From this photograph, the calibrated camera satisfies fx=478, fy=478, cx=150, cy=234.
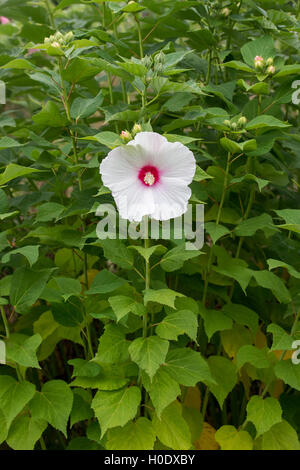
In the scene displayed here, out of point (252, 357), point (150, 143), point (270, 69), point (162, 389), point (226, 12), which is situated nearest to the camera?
point (150, 143)

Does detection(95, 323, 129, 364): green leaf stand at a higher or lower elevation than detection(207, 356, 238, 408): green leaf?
higher

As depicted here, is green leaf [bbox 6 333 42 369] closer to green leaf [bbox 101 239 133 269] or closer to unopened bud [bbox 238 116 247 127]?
green leaf [bbox 101 239 133 269]

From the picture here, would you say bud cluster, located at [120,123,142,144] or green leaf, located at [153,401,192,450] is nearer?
bud cluster, located at [120,123,142,144]

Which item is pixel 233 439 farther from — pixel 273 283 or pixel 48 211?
pixel 48 211

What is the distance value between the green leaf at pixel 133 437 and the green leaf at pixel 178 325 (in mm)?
242

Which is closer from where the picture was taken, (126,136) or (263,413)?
(126,136)

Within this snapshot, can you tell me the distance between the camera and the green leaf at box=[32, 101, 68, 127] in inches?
43.2

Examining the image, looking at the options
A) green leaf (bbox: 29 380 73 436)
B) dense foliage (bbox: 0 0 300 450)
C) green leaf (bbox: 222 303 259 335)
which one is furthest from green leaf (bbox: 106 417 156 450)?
green leaf (bbox: 222 303 259 335)

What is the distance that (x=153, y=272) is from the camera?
112cm

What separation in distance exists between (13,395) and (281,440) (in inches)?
24.1

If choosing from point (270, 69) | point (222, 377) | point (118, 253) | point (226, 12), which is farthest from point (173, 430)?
point (226, 12)

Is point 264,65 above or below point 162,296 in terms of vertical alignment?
above
